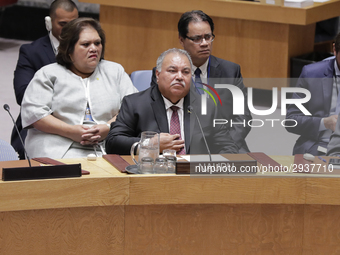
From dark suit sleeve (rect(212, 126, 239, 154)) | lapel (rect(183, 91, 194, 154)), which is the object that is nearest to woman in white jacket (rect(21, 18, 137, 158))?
lapel (rect(183, 91, 194, 154))

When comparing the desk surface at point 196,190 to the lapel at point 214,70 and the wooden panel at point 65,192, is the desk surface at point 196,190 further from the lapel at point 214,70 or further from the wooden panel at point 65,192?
Answer: the lapel at point 214,70

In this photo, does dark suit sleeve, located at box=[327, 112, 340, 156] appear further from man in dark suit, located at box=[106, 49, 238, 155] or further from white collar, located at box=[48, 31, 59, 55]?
white collar, located at box=[48, 31, 59, 55]

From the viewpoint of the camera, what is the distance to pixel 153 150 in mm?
Result: 2020

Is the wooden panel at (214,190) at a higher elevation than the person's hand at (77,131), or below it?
below

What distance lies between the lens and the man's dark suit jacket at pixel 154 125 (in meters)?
2.60

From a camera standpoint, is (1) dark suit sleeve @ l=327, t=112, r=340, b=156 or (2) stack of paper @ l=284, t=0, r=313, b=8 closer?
(1) dark suit sleeve @ l=327, t=112, r=340, b=156

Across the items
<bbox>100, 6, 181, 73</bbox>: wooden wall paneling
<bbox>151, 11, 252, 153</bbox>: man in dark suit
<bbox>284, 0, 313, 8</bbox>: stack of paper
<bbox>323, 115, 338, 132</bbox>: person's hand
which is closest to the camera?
<bbox>323, 115, 338, 132</bbox>: person's hand

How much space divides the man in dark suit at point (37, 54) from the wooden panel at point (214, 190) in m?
1.64

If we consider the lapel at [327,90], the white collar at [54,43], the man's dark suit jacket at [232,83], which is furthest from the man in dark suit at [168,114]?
the white collar at [54,43]

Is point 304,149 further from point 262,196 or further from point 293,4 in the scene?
point 293,4

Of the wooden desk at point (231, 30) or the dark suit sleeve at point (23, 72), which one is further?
the wooden desk at point (231, 30)

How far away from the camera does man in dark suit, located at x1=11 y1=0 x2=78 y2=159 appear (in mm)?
3436

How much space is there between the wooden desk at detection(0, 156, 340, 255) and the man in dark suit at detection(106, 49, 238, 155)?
0.61 meters

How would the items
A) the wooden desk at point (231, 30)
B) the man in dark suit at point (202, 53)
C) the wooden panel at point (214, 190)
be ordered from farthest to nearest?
the wooden desk at point (231, 30)
the man in dark suit at point (202, 53)
the wooden panel at point (214, 190)
